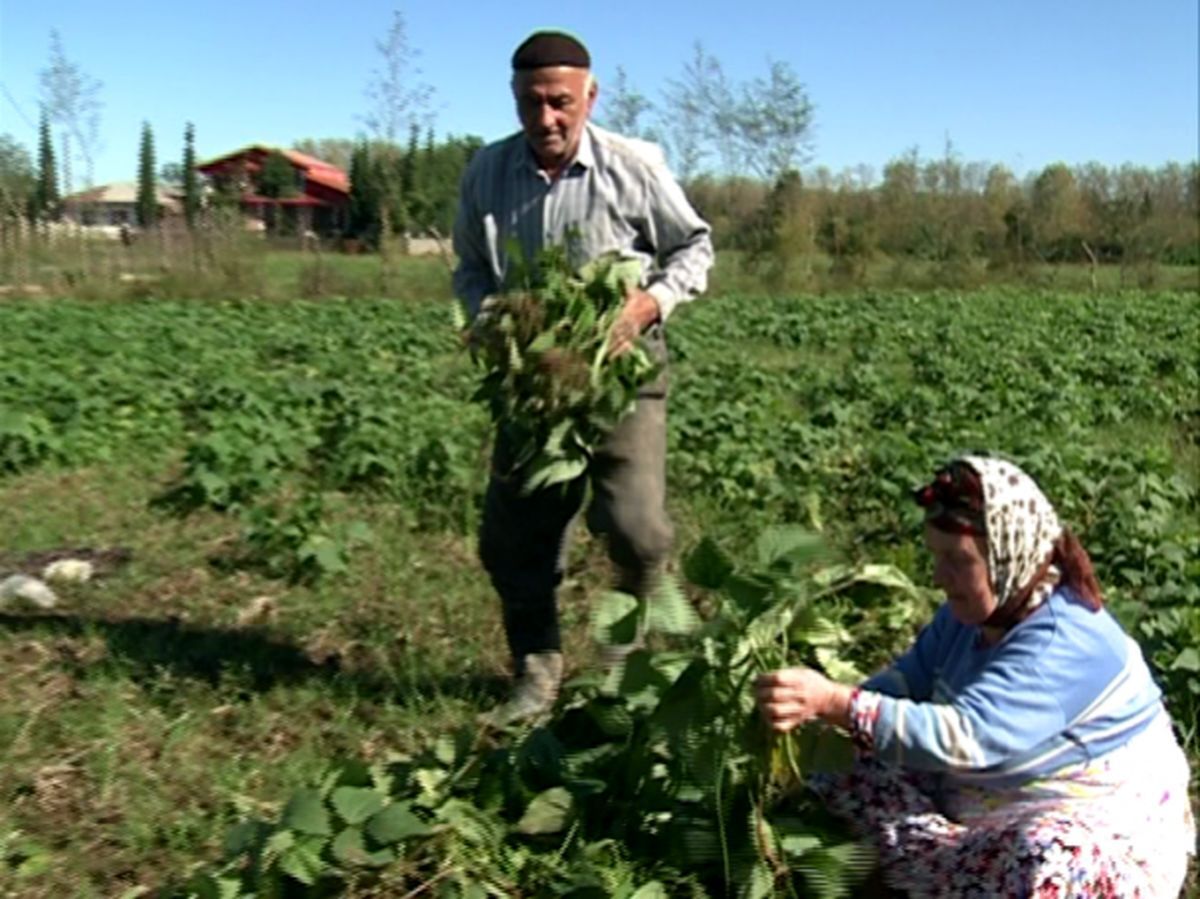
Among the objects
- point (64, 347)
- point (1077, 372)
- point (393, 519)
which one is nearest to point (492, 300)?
point (393, 519)

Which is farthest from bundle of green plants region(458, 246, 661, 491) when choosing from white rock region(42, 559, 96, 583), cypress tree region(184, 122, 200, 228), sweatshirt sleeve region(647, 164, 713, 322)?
cypress tree region(184, 122, 200, 228)

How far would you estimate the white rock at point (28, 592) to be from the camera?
489cm

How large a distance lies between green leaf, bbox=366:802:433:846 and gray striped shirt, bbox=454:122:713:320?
1.72 meters

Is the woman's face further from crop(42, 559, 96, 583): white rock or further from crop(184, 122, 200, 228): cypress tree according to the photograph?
crop(184, 122, 200, 228): cypress tree

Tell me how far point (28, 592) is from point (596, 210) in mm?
2737

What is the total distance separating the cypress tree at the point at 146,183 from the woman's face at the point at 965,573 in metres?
24.9

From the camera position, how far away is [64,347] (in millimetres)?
10945

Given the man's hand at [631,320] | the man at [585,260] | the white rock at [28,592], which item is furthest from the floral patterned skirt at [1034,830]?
the white rock at [28,592]

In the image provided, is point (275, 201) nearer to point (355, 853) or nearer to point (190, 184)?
point (190, 184)

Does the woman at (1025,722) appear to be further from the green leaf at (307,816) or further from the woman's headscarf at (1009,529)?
the green leaf at (307,816)

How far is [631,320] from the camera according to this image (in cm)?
357

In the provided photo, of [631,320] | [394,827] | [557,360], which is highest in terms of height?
[631,320]

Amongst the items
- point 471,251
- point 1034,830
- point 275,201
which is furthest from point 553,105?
point 275,201

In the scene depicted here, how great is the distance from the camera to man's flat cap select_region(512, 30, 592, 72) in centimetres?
348
